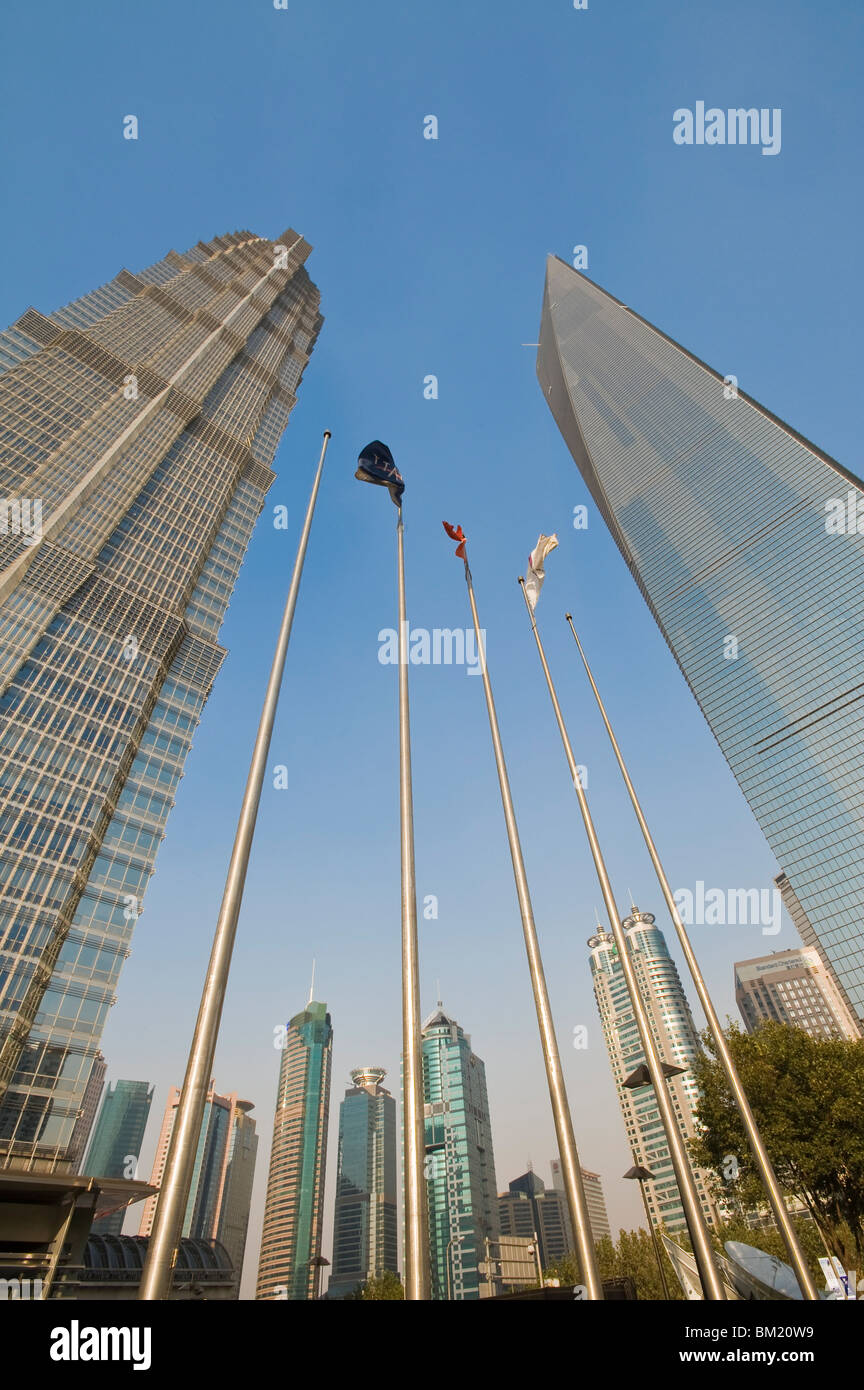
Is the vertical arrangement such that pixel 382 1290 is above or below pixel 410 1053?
above

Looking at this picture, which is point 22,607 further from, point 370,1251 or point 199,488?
point 370,1251

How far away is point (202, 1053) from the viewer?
7.72 metres

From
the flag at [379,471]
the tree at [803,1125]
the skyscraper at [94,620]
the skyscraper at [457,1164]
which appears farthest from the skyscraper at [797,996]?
the flag at [379,471]

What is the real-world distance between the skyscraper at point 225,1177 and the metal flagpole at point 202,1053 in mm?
179248

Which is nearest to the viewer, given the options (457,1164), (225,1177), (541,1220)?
(457,1164)

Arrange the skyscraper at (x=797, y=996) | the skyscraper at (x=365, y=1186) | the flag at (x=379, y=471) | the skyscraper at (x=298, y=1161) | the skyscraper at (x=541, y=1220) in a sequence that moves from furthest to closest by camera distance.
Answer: the skyscraper at (x=541, y=1220), the skyscraper at (x=797, y=996), the skyscraper at (x=365, y=1186), the skyscraper at (x=298, y=1161), the flag at (x=379, y=471)

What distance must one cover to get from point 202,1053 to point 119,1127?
704 ft

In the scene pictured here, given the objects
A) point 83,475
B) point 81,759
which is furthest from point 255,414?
point 81,759

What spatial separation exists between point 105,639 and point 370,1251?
17218 cm

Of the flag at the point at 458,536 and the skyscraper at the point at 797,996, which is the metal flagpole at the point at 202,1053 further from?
the skyscraper at the point at 797,996

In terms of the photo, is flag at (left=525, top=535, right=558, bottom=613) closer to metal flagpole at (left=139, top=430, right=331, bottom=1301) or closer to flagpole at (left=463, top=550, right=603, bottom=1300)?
flagpole at (left=463, top=550, right=603, bottom=1300)

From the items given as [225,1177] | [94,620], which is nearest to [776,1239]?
[94,620]

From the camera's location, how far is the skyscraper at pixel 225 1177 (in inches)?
6255

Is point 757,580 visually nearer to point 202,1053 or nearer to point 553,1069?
point 553,1069
